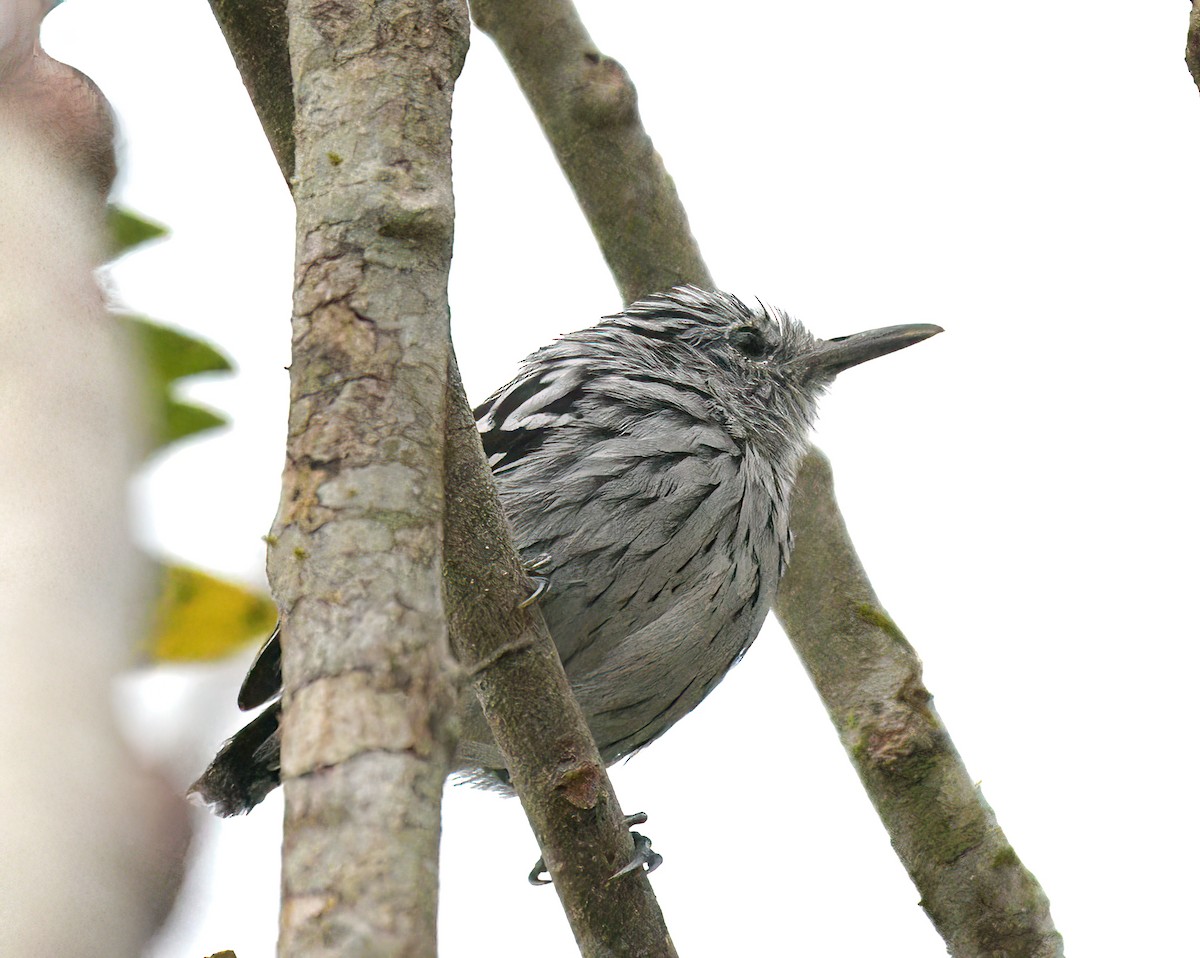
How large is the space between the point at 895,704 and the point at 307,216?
2.98m

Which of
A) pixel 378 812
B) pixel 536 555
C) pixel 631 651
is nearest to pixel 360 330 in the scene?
pixel 378 812

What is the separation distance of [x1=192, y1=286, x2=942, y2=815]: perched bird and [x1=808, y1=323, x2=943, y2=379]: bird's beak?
566 millimetres

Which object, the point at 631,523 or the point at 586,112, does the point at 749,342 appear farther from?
the point at 631,523

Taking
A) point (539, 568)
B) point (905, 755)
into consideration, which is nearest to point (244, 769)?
point (539, 568)

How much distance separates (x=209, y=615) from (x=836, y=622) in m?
2.26

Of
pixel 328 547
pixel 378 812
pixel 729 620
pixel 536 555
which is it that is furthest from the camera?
pixel 729 620

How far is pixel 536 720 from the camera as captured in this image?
328 centimetres

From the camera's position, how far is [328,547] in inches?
84.7

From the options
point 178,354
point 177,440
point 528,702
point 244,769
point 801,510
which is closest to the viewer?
point 528,702

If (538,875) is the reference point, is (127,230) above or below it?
above

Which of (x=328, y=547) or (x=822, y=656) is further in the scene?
(x=822, y=656)

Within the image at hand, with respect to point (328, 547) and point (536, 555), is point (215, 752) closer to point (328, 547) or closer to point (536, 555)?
point (536, 555)

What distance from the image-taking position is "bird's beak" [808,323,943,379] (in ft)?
19.9

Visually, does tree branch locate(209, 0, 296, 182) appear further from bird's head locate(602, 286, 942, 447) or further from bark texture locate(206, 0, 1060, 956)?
bird's head locate(602, 286, 942, 447)
